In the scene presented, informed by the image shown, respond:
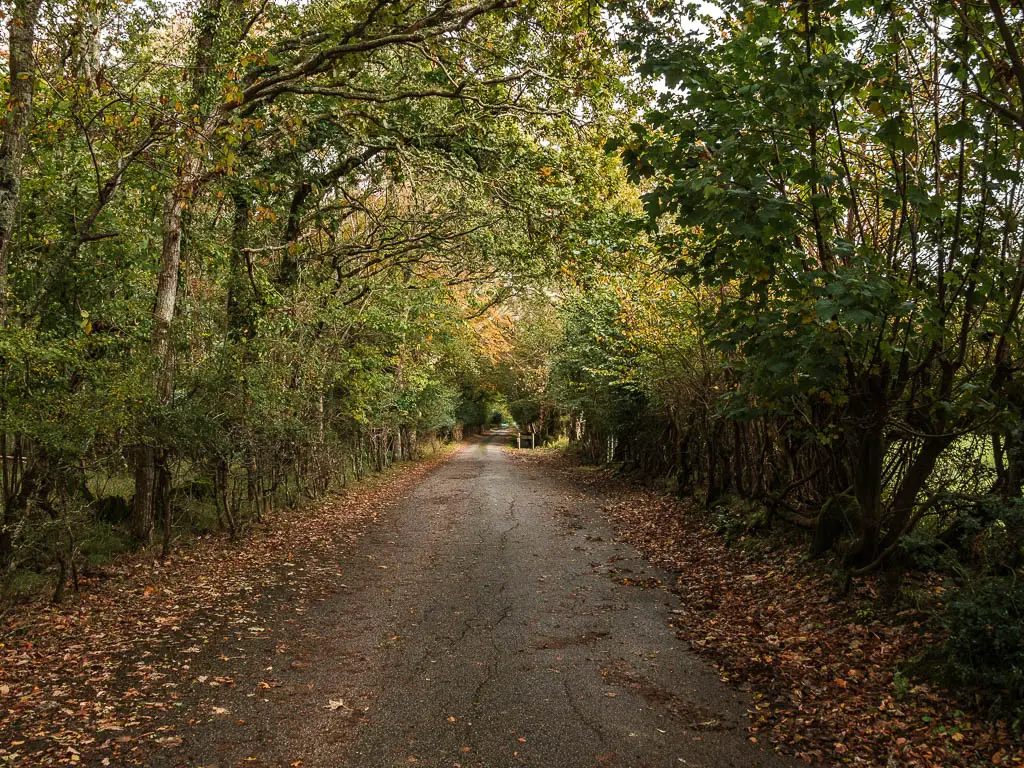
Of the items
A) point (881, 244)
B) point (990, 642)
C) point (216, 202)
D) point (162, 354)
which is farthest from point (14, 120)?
point (990, 642)

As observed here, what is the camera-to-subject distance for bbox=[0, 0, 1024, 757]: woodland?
16.3 feet

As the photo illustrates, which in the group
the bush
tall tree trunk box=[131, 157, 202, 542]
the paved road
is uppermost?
tall tree trunk box=[131, 157, 202, 542]

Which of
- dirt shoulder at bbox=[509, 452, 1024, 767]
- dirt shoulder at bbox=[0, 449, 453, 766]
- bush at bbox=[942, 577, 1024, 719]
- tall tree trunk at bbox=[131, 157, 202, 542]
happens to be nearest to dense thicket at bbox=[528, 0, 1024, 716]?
bush at bbox=[942, 577, 1024, 719]

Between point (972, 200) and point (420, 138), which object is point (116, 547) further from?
point (972, 200)

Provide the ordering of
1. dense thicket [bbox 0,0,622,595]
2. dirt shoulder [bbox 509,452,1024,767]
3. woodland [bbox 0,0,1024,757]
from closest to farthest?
dirt shoulder [bbox 509,452,1024,767] < woodland [bbox 0,0,1024,757] < dense thicket [bbox 0,0,622,595]

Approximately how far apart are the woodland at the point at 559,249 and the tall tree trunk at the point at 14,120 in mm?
40

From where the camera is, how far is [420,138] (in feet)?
40.1

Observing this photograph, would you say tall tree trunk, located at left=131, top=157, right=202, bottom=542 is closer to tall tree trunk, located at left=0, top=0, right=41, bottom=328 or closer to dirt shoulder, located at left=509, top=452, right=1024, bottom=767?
tall tree trunk, located at left=0, top=0, right=41, bottom=328

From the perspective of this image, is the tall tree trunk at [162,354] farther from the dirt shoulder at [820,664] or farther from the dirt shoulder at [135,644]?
the dirt shoulder at [820,664]

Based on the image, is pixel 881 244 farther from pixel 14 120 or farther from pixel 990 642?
pixel 14 120

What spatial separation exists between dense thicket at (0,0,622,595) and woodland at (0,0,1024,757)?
7 centimetres

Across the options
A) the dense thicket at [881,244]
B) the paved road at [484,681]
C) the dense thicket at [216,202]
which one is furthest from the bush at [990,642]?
the dense thicket at [216,202]

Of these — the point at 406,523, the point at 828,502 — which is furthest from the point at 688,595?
the point at 406,523

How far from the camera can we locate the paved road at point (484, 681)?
432cm
